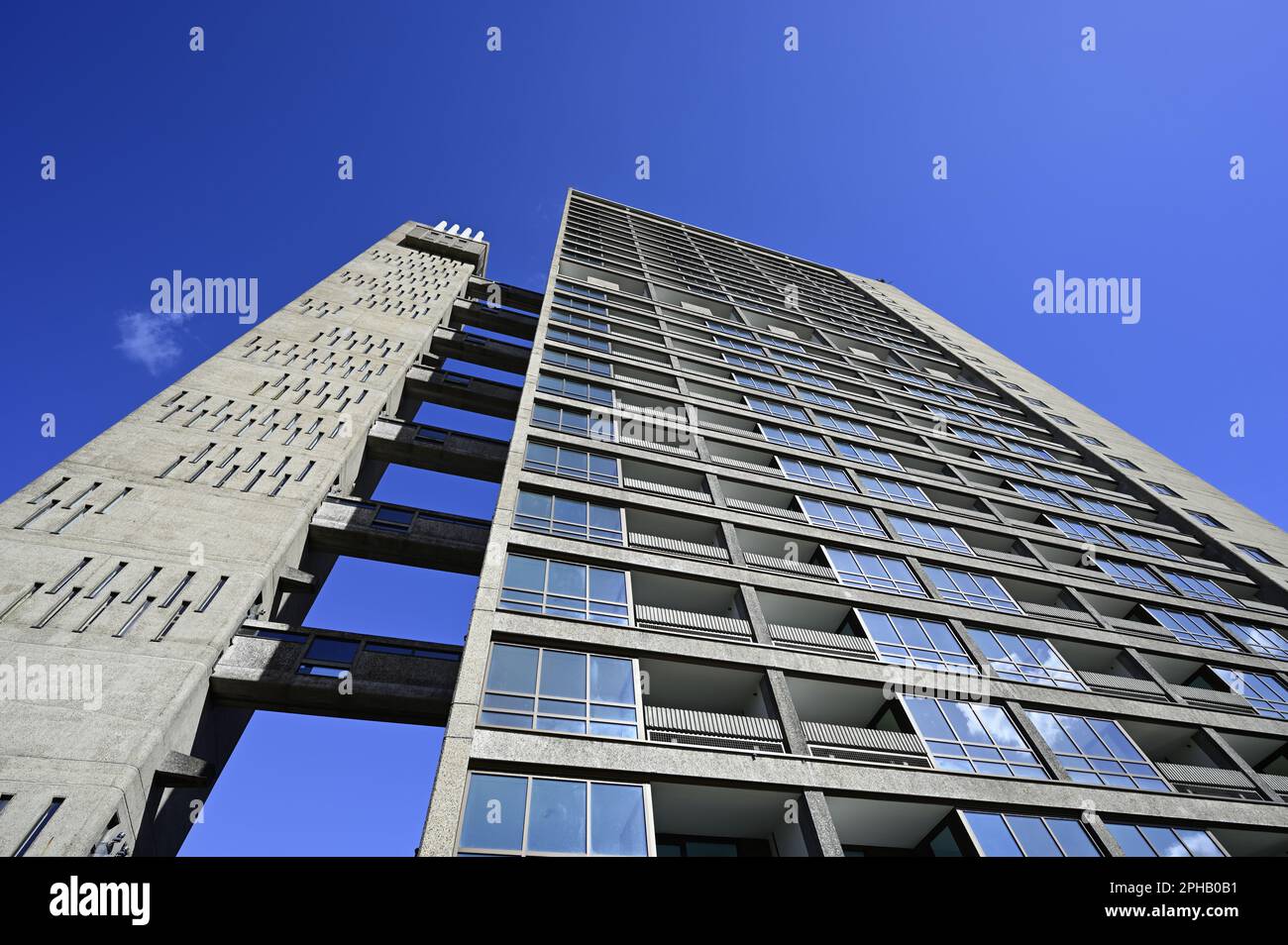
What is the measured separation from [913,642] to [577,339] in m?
20.0

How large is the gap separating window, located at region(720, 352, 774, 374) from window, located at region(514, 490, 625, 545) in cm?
1731

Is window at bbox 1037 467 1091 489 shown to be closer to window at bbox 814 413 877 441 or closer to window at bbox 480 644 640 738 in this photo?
window at bbox 814 413 877 441

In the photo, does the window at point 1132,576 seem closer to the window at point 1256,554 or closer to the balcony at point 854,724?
the window at point 1256,554

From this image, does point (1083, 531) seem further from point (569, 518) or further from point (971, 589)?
point (569, 518)

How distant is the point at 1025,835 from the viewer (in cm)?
1452

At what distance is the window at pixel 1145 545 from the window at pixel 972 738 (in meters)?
18.3

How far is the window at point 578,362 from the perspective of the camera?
28375mm

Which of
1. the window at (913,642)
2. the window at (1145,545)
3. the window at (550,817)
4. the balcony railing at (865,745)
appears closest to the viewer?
the window at (550,817)

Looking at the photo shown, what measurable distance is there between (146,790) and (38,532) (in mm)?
8291

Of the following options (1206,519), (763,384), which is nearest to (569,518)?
(763,384)

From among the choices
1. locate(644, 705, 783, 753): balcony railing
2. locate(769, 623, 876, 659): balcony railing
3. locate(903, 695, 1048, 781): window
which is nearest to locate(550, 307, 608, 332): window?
locate(769, 623, 876, 659): balcony railing

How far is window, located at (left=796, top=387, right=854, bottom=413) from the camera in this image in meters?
34.5

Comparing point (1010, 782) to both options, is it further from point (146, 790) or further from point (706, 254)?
point (706, 254)

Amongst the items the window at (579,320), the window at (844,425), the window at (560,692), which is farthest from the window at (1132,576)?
the window at (579,320)
